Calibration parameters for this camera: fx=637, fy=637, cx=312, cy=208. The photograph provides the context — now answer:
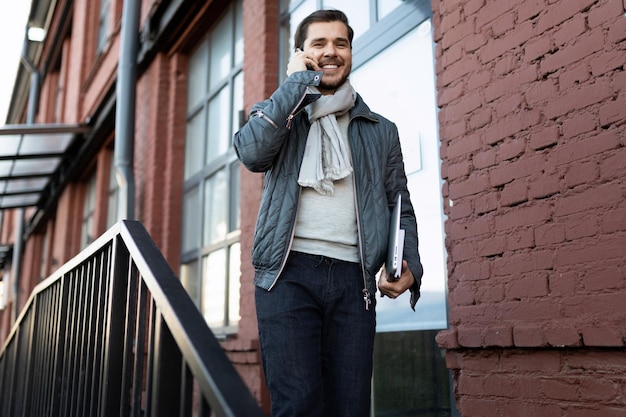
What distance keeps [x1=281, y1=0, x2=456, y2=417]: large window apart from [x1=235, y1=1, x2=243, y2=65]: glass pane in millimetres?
2160

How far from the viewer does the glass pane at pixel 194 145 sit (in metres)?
6.65

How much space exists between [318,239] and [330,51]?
1.93 feet

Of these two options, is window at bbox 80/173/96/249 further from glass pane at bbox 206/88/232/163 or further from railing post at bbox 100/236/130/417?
railing post at bbox 100/236/130/417

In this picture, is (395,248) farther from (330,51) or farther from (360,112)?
(330,51)

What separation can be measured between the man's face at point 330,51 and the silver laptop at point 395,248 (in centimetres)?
43

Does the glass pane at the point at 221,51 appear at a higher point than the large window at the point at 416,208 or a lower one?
higher

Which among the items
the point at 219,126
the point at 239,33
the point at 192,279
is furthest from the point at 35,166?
the point at 239,33

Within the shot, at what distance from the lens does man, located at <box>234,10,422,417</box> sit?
5.61 ft

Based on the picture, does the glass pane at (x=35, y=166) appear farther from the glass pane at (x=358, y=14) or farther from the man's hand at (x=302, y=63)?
the man's hand at (x=302, y=63)

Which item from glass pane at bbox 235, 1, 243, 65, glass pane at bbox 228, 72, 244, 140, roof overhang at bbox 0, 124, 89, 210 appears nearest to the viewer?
glass pane at bbox 228, 72, 244, 140

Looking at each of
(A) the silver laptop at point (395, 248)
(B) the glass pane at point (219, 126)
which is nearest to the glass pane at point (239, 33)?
(B) the glass pane at point (219, 126)

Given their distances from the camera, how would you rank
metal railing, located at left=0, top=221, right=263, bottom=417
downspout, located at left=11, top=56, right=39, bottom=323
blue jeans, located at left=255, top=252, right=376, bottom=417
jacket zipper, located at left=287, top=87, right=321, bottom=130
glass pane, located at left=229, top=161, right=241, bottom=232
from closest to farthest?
1. metal railing, located at left=0, top=221, right=263, bottom=417
2. blue jeans, located at left=255, top=252, right=376, bottom=417
3. jacket zipper, located at left=287, top=87, right=321, bottom=130
4. glass pane, located at left=229, top=161, right=241, bottom=232
5. downspout, located at left=11, top=56, right=39, bottom=323

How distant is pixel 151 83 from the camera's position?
24.1 ft

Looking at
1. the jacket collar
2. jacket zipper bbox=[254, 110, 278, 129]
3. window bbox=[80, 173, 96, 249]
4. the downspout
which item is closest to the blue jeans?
jacket zipper bbox=[254, 110, 278, 129]
